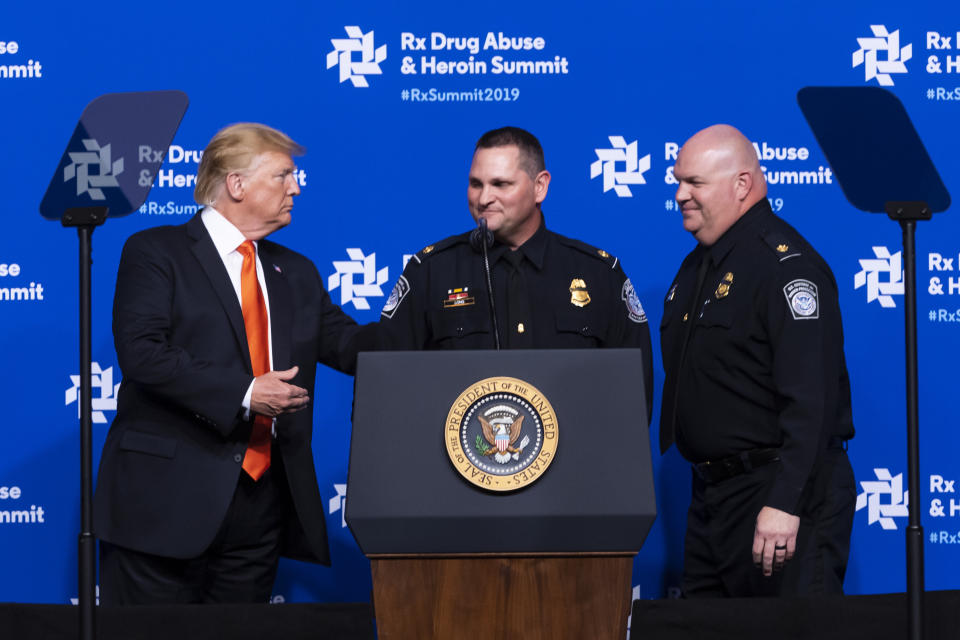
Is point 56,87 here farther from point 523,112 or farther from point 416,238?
point 523,112

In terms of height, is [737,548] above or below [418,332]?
below

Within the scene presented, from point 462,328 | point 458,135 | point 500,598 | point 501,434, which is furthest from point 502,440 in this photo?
point 458,135

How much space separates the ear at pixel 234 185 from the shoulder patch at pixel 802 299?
4.41 feet

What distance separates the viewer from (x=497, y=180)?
8.89 feet

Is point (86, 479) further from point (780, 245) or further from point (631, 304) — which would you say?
point (780, 245)

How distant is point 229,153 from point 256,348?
1.66 feet

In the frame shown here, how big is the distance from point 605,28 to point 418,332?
1.45 meters

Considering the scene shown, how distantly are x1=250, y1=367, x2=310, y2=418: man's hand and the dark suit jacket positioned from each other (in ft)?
0.12

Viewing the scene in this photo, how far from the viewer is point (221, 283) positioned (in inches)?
104

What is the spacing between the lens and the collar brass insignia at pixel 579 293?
2707 mm

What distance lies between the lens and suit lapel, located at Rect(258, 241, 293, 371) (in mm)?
2703

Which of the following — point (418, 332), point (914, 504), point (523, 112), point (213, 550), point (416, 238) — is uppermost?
point (523, 112)

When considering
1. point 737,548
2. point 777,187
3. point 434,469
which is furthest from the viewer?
point 777,187

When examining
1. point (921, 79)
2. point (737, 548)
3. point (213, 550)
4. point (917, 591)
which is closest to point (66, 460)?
point (213, 550)
